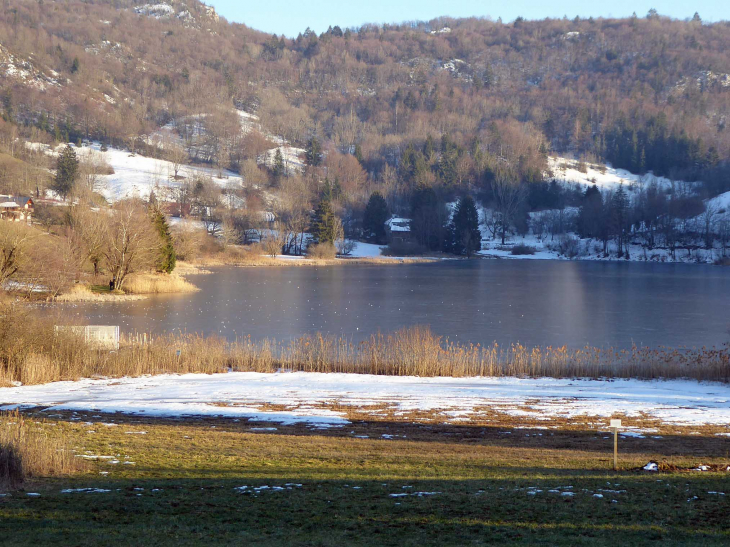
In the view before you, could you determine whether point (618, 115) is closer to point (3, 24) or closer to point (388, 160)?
point (388, 160)

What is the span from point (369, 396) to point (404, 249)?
83.6 metres

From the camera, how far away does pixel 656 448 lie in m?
10.8

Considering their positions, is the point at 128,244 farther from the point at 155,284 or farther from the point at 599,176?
the point at 599,176

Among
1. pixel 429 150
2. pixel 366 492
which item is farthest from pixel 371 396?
pixel 429 150

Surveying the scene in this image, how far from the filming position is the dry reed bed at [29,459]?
7.34 m

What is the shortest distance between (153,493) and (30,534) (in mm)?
1650

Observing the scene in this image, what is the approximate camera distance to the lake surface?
30672 mm

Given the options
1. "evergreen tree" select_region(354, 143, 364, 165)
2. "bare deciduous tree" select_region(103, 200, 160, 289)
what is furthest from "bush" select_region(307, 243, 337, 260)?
"evergreen tree" select_region(354, 143, 364, 165)

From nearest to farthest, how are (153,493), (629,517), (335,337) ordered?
(629,517) < (153,493) < (335,337)

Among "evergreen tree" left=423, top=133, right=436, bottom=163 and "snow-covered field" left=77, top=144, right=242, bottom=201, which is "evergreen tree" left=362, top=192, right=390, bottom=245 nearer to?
"snow-covered field" left=77, top=144, right=242, bottom=201

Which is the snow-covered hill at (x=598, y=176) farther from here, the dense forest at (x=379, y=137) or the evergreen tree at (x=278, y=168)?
the evergreen tree at (x=278, y=168)

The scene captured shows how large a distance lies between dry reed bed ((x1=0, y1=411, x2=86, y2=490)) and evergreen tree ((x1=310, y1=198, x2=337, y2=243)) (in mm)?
→ 82335

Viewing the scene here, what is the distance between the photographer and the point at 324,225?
9169 centimetres

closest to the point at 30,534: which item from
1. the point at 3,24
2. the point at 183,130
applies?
the point at 183,130
